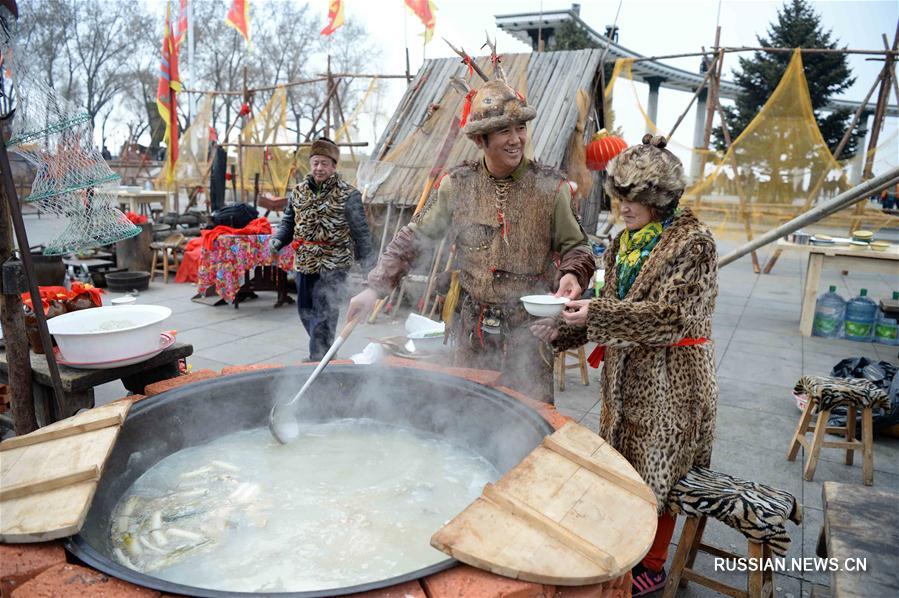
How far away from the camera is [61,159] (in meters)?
2.09

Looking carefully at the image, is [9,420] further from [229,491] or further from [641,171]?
[641,171]

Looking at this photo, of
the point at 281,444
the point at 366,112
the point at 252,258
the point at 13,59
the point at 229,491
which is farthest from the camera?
the point at 366,112

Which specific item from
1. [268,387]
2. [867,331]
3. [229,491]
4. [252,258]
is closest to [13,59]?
[268,387]

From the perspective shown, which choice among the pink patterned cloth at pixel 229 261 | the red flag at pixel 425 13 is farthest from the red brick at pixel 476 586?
the red flag at pixel 425 13

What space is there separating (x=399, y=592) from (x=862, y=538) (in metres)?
1.74

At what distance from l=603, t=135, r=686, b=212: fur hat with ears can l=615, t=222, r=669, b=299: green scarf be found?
0.10m

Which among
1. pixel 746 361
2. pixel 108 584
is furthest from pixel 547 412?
pixel 746 361

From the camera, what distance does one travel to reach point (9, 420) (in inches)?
127

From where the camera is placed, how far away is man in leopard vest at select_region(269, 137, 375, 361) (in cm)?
499

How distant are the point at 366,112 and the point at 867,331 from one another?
406 inches

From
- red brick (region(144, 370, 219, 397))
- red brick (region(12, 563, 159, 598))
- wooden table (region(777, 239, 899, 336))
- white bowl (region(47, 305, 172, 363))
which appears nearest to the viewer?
red brick (region(12, 563, 159, 598))

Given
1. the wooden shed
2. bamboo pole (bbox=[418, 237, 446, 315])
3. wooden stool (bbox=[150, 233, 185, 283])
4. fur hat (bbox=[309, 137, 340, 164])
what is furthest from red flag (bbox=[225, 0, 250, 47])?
fur hat (bbox=[309, 137, 340, 164])

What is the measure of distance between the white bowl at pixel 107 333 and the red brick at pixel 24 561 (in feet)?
5.34

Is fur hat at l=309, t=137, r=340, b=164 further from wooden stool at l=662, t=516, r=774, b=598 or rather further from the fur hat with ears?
wooden stool at l=662, t=516, r=774, b=598
